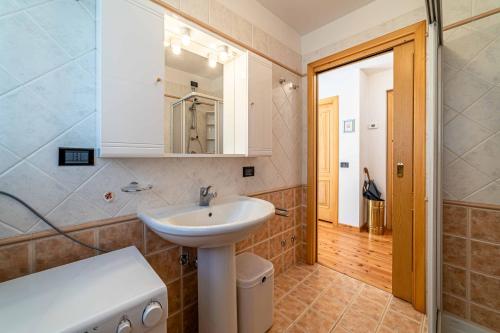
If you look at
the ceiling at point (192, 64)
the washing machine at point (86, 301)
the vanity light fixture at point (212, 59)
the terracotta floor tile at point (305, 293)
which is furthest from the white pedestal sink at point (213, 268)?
the vanity light fixture at point (212, 59)

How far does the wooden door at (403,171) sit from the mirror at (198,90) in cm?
118

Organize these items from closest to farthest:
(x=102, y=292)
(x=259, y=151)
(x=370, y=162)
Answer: (x=102, y=292) → (x=259, y=151) → (x=370, y=162)

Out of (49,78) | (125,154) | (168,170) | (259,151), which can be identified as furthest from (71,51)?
(259,151)

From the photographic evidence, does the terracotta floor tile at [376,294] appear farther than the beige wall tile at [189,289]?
Yes

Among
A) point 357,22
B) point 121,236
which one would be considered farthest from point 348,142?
point 121,236

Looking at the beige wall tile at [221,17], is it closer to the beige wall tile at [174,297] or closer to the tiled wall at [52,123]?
the tiled wall at [52,123]

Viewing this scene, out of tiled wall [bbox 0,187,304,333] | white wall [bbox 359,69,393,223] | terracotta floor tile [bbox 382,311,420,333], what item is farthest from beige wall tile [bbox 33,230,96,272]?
white wall [bbox 359,69,393,223]

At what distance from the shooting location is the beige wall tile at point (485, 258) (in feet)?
3.84

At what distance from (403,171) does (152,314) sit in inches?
69.0

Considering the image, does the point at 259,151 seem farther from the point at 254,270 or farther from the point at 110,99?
the point at 110,99

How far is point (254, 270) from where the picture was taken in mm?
1258

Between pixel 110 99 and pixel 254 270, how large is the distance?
120 cm

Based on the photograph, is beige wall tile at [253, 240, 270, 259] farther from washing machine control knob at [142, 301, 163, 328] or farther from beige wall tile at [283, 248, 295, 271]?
washing machine control knob at [142, 301, 163, 328]

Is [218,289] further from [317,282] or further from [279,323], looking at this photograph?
[317,282]
